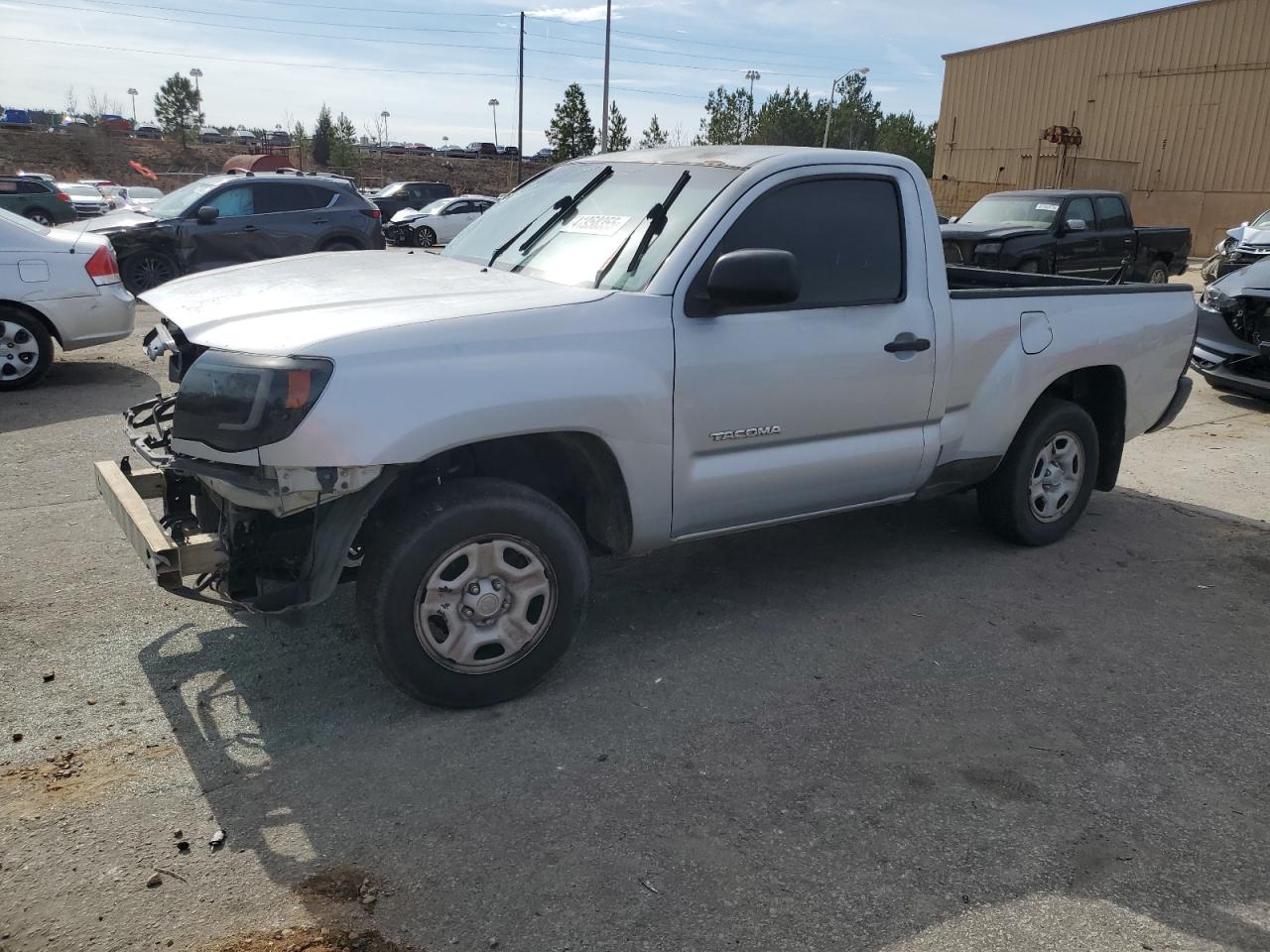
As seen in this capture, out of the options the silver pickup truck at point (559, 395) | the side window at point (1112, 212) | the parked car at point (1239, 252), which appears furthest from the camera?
the parked car at point (1239, 252)

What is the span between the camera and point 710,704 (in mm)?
3691

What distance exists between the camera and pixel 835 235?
4.25 meters

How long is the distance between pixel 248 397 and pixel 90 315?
622cm

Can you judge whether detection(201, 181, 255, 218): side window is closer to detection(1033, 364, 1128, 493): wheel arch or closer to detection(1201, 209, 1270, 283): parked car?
detection(1033, 364, 1128, 493): wheel arch

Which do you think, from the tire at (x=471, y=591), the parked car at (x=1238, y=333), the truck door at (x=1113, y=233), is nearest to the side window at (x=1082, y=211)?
the truck door at (x=1113, y=233)

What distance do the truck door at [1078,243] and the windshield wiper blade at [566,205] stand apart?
1182cm

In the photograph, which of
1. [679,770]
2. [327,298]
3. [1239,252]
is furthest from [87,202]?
[679,770]

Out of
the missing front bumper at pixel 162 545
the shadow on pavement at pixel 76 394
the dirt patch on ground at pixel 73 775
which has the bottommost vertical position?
the dirt patch on ground at pixel 73 775

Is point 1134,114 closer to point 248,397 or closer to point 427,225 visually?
point 427,225

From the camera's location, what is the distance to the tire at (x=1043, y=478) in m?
5.16

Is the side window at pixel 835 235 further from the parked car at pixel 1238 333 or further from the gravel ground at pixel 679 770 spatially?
the parked car at pixel 1238 333

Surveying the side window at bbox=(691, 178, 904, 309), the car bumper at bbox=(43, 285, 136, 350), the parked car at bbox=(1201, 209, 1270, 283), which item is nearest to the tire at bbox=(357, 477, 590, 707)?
the side window at bbox=(691, 178, 904, 309)

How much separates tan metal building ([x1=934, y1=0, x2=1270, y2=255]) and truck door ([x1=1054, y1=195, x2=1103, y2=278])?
63.6 feet

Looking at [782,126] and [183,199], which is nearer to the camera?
[183,199]
